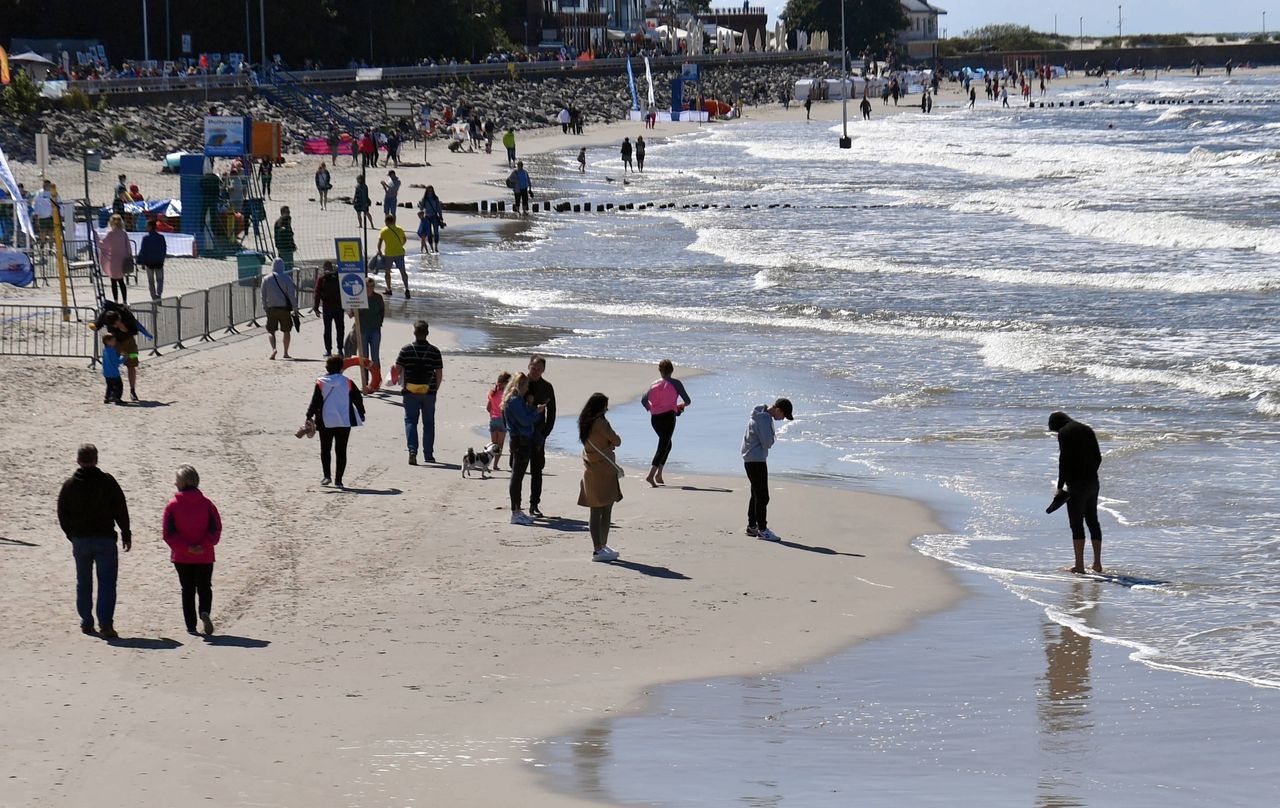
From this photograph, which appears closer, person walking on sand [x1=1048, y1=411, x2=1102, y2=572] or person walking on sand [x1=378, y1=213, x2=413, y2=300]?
person walking on sand [x1=1048, y1=411, x2=1102, y2=572]

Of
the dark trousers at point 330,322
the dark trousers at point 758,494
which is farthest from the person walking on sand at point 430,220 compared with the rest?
the dark trousers at point 758,494

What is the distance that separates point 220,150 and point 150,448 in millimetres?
30582

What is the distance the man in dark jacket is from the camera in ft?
35.0

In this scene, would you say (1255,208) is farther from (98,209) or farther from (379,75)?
(379,75)

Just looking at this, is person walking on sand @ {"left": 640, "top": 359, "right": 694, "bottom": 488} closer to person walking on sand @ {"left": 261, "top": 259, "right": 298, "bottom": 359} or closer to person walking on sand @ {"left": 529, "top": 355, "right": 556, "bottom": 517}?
person walking on sand @ {"left": 529, "top": 355, "right": 556, "bottom": 517}

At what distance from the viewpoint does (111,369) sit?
18.5 m

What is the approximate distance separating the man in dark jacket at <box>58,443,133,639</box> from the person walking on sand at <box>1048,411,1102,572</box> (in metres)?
6.94

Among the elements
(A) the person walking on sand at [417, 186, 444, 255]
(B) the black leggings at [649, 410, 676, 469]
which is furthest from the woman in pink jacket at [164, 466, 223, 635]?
(A) the person walking on sand at [417, 186, 444, 255]

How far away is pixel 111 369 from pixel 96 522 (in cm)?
829

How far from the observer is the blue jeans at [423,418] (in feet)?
53.4

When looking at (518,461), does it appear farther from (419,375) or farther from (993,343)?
(993,343)

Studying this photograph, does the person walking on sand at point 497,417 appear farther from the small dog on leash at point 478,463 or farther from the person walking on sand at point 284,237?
the person walking on sand at point 284,237

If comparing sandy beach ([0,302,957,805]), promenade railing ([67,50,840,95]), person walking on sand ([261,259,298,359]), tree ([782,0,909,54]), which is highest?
tree ([782,0,909,54])

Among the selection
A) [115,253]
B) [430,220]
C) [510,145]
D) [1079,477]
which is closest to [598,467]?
[1079,477]
